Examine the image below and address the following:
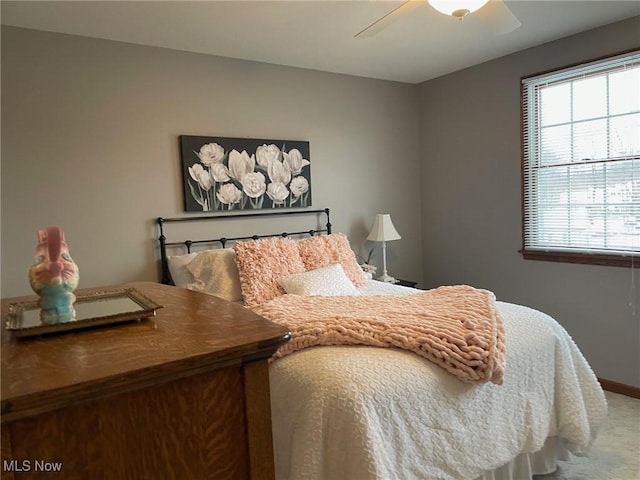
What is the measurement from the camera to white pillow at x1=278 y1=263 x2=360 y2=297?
2.70 metres

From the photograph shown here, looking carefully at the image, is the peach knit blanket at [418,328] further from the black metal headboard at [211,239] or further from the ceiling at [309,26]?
the ceiling at [309,26]

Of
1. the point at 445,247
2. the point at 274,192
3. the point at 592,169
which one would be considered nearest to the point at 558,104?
the point at 592,169

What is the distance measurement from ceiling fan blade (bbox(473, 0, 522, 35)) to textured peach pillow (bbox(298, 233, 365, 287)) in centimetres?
169

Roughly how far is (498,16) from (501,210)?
6.06ft

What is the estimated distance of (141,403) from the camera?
0.73 meters

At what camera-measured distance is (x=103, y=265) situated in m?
2.79

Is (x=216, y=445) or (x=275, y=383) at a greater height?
(x=216, y=445)

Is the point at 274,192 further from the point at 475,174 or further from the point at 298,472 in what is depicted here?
the point at 298,472

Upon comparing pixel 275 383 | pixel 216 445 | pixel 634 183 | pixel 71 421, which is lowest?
pixel 275 383

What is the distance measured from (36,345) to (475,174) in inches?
142

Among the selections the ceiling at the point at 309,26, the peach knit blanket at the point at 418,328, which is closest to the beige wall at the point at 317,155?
the ceiling at the point at 309,26

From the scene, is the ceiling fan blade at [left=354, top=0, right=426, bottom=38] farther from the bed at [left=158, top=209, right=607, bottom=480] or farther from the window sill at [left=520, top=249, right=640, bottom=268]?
the window sill at [left=520, top=249, right=640, bottom=268]

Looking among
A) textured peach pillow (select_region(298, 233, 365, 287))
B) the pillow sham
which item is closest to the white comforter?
the pillow sham

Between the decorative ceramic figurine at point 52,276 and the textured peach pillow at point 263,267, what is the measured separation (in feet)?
5.42
